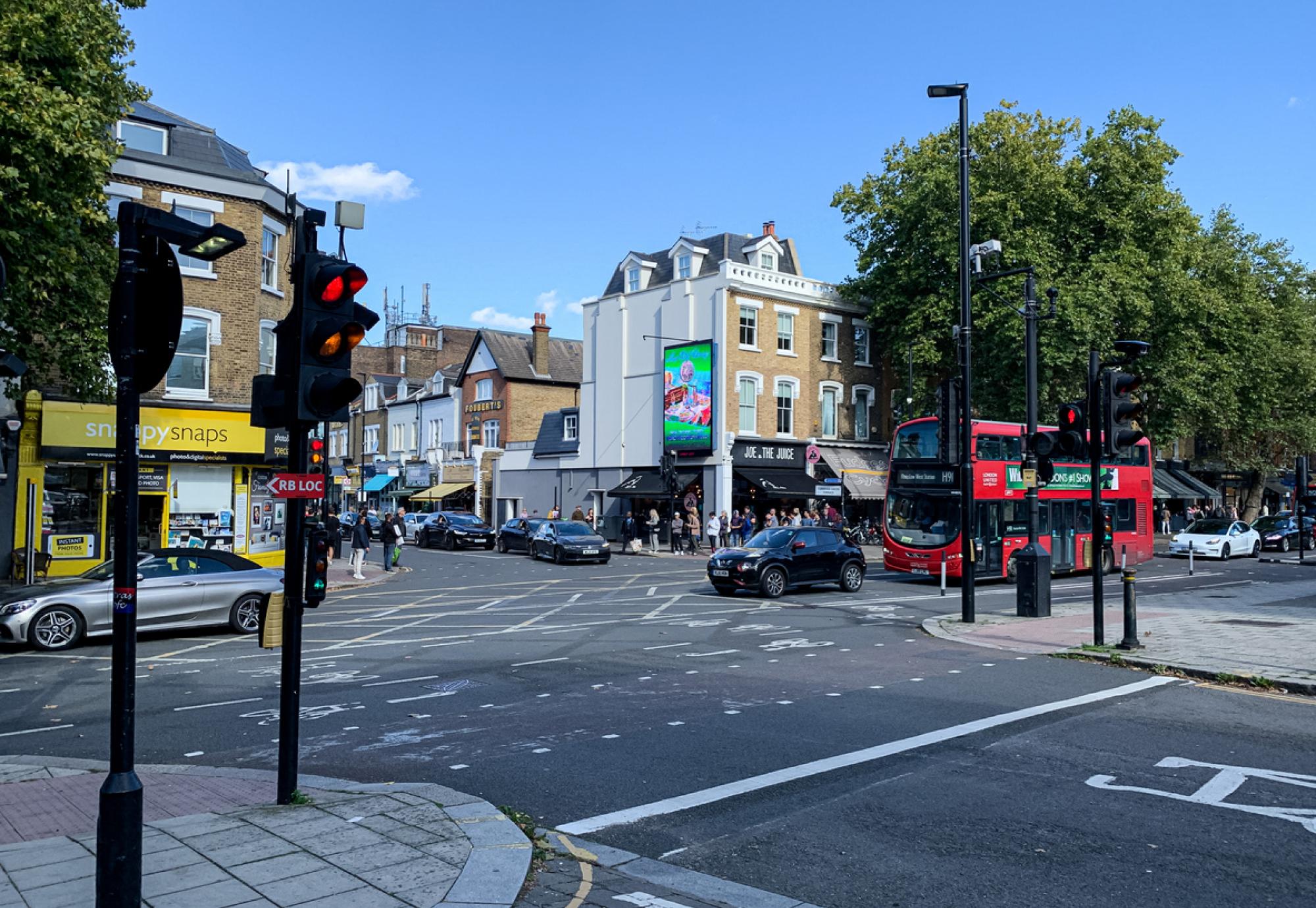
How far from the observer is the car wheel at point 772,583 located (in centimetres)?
2153

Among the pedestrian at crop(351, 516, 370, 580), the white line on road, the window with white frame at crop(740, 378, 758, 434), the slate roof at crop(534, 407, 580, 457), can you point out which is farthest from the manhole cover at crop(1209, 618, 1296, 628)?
the slate roof at crop(534, 407, 580, 457)

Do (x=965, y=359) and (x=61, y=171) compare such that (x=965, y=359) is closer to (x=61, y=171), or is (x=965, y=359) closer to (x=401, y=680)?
(x=401, y=680)

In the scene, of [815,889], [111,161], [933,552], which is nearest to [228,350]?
[111,161]

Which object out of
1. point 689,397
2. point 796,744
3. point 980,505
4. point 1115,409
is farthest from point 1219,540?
point 796,744

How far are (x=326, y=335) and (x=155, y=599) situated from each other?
10449mm

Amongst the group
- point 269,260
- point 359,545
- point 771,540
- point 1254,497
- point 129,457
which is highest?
point 269,260

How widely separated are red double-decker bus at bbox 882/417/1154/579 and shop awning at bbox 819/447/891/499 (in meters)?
13.8

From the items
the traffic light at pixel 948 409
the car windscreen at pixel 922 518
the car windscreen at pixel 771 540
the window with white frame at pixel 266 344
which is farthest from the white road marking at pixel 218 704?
the window with white frame at pixel 266 344

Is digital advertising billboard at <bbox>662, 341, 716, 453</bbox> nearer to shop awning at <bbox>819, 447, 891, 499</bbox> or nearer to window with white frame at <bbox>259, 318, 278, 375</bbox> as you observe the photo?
shop awning at <bbox>819, 447, 891, 499</bbox>

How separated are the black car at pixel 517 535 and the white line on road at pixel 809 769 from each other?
2836 cm

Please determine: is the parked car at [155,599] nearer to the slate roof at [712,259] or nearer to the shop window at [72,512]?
the shop window at [72,512]

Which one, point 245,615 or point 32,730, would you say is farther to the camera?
point 245,615

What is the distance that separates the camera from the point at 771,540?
22.3m

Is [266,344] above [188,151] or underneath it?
underneath
